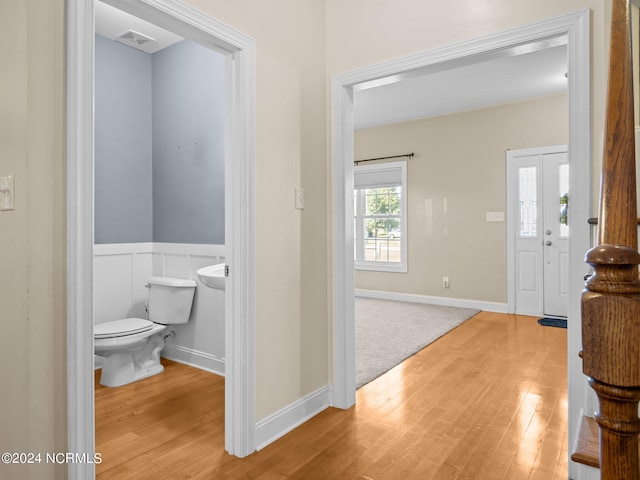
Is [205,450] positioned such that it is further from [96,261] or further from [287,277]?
[96,261]

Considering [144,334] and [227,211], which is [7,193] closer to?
[227,211]

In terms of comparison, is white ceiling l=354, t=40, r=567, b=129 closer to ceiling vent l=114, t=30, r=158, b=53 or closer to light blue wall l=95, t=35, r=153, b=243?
ceiling vent l=114, t=30, r=158, b=53

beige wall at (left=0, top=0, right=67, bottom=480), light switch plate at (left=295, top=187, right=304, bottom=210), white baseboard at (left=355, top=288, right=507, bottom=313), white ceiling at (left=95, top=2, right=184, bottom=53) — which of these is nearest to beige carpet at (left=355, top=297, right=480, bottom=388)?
white baseboard at (left=355, top=288, right=507, bottom=313)

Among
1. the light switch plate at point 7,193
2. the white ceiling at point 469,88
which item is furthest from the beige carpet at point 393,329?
the white ceiling at point 469,88

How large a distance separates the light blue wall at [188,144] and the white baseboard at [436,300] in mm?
3768

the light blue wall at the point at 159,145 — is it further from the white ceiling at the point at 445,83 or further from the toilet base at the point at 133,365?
the toilet base at the point at 133,365

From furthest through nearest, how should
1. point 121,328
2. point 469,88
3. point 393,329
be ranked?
point 469,88 → point 393,329 → point 121,328

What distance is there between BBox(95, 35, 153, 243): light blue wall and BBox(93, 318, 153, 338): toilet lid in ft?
2.33

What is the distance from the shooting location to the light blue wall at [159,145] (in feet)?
10.4

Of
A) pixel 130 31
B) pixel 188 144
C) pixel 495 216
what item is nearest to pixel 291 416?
pixel 188 144

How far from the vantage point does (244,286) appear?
2.02m

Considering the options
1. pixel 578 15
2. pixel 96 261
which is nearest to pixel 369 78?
pixel 578 15

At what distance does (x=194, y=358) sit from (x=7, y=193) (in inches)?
90.1

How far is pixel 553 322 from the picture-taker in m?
4.77
